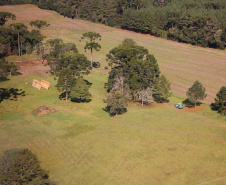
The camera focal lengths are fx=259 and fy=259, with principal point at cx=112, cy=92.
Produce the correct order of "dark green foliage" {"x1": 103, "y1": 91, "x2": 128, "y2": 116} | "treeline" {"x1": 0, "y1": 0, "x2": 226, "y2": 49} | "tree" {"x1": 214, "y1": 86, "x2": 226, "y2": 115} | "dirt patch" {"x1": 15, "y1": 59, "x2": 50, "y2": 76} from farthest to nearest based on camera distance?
1. "treeline" {"x1": 0, "y1": 0, "x2": 226, "y2": 49}
2. "dirt patch" {"x1": 15, "y1": 59, "x2": 50, "y2": 76}
3. "tree" {"x1": 214, "y1": 86, "x2": 226, "y2": 115}
4. "dark green foliage" {"x1": 103, "y1": 91, "x2": 128, "y2": 116}

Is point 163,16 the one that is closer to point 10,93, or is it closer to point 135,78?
point 135,78

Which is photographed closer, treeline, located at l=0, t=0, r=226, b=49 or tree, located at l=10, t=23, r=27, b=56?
tree, located at l=10, t=23, r=27, b=56

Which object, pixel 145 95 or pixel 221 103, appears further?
pixel 145 95

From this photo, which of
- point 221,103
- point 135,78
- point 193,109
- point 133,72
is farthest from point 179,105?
point 133,72

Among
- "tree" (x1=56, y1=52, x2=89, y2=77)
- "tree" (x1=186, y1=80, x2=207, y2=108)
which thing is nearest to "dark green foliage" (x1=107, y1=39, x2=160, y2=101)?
"tree" (x1=56, y1=52, x2=89, y2=77)

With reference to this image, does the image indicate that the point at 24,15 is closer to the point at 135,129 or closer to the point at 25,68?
the point at 25,68

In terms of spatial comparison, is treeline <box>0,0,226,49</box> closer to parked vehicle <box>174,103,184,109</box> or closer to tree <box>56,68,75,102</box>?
parked vehicle <box>174,103,184,109</box>

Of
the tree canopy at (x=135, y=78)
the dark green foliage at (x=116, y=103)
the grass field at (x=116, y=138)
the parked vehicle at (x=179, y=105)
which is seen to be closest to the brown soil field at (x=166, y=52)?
the grass field at (x=116, y=138)

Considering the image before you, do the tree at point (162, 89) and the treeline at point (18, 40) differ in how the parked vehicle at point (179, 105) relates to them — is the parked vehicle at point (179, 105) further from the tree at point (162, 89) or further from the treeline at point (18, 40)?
the treeline at point (18, 40)

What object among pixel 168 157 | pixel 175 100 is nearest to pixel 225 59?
pixel 175 100
